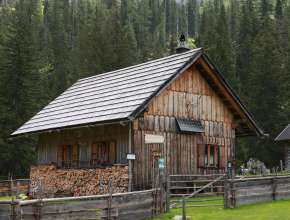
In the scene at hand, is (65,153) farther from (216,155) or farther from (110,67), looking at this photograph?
(110,67)

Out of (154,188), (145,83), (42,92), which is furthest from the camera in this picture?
(42,92)

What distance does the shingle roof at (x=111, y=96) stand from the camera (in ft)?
78.8

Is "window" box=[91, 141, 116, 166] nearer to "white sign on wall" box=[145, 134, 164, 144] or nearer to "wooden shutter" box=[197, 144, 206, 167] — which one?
"white sign on wall" box=[145, 134, 164, 144]

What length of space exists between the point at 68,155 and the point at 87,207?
1299 cm

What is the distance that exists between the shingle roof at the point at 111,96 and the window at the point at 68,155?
5.08 ft

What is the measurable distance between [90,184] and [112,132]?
2.77 m

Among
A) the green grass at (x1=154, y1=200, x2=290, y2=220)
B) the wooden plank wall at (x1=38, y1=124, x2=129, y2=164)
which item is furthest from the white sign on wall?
the green grass at (x1=154, y1=200, x2=290, y2=220)

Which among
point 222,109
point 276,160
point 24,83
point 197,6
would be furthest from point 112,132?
point 197,6

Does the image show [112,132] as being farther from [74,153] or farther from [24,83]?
[24,83]

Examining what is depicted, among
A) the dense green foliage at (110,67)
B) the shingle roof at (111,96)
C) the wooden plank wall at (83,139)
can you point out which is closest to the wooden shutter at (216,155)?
the shingle roof at (111,96)

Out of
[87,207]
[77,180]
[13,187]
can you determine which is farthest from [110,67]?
[87,207]

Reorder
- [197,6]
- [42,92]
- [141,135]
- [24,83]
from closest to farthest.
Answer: [141,135]
[24,83]
[42,92]
[197,6]

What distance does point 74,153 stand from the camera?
27.8m

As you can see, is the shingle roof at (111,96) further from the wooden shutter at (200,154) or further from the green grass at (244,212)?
the green grass at (244,212)
